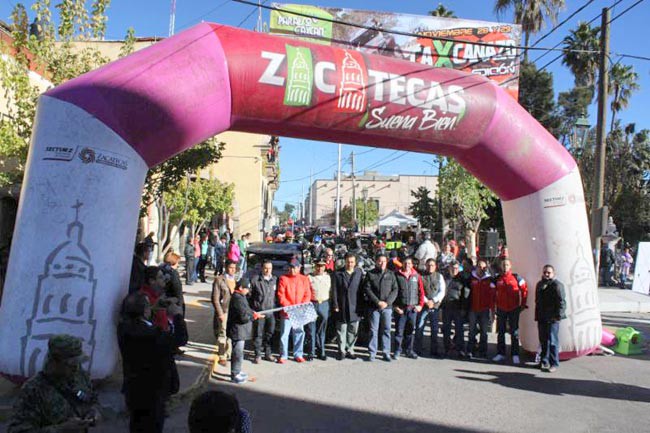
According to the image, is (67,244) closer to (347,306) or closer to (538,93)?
(347,306)

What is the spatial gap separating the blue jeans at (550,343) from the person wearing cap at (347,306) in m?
2.90

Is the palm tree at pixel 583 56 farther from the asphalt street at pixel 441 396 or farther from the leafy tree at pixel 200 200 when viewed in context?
the asphalt street at pixel 441 396

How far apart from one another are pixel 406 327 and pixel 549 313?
2.30 m

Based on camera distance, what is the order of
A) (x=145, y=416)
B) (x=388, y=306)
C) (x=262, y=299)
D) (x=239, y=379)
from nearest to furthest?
(x=145, y=416) < (x=239, y=379) < (x=262, y=299) < (x=388, y=306)

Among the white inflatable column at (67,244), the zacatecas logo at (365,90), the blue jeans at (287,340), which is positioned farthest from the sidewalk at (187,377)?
the zacatecas logo at (365,90)

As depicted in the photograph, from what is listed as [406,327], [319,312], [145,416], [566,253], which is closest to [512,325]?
[566,253]

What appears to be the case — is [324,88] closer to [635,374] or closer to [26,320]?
[26,320]

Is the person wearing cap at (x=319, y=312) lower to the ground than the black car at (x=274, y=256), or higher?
lower

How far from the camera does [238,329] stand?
712 cm

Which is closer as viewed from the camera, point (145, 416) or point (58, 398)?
point (58, 398)

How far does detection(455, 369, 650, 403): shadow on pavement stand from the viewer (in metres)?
6.91

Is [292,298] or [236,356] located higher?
[292,298]

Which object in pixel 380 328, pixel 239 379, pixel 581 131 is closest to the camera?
pixel 239 379

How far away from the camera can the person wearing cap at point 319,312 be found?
8617 millimetres
